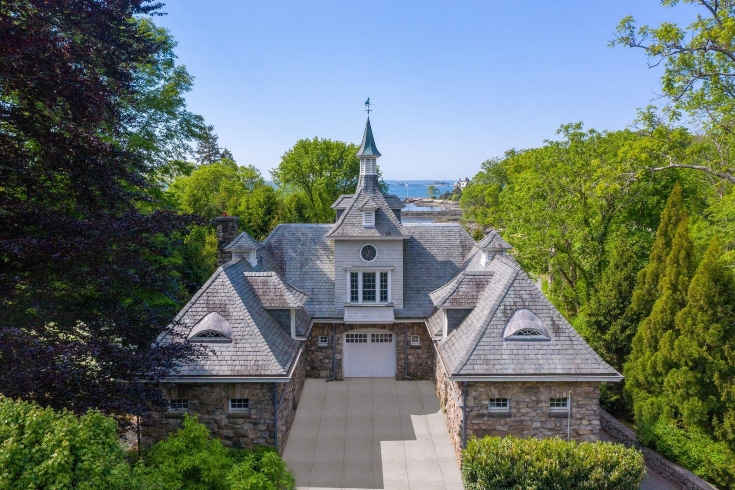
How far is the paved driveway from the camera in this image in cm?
1336

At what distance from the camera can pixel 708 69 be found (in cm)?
1459

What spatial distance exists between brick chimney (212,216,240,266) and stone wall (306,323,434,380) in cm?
481

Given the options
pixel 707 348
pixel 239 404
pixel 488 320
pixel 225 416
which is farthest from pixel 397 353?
pixel 707 348

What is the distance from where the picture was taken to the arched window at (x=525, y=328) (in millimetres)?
13891

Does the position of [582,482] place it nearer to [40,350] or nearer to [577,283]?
[40,350]

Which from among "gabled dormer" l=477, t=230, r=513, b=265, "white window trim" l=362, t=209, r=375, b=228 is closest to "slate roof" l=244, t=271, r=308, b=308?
"white window trim" l=362, t=209, r=375, b=228

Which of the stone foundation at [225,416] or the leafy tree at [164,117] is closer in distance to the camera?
the stone foundation at [225,416]

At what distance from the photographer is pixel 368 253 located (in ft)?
67.0

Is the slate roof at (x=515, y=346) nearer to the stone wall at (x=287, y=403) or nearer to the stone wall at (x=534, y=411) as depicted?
the stone wall at (x=534, y=411)

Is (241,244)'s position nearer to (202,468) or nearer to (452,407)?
(202,468)

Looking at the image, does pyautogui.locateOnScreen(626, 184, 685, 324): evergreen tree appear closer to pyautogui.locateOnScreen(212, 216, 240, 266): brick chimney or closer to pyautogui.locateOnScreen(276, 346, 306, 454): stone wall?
pyautogui.locateOnScreen(276, 346, 306, 454): stone wall

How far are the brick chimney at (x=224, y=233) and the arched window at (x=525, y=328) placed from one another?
38.7 feet

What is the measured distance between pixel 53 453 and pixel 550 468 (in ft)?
33.7

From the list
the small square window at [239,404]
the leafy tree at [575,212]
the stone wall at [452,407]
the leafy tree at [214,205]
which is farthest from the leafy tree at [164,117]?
the leafy tree at [575,212]
